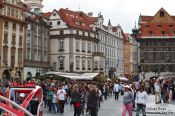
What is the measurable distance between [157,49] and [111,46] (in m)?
15.8

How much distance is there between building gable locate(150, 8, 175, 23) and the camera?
88012 millimetres

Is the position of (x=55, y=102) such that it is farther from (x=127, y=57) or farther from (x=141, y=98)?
(x=127, y=57)

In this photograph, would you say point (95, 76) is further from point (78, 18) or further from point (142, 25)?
point (142, 25)

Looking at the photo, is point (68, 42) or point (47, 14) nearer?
point (68, 42)

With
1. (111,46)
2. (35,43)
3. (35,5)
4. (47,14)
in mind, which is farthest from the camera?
(111,46)

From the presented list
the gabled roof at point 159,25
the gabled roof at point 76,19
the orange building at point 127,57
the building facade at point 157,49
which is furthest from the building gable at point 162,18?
the orange building at point 127,57

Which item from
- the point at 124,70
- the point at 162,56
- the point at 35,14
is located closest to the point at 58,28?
the point at 35,14

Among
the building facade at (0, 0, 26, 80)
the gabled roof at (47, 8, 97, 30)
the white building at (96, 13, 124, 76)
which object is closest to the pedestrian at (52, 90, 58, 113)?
the building facade at (0, 0, 26, 80)

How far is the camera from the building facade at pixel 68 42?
75.6 m

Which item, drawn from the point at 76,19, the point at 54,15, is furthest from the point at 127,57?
the point at 54,15

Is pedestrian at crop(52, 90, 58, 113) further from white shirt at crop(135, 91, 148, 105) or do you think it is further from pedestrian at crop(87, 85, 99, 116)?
white shirt at crop(135, 91, 148, 105)

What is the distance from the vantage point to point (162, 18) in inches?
3477

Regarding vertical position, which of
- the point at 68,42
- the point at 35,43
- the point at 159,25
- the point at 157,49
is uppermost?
the point at 159,25

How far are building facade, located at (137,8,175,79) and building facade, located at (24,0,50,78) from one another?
20216 millimetres
